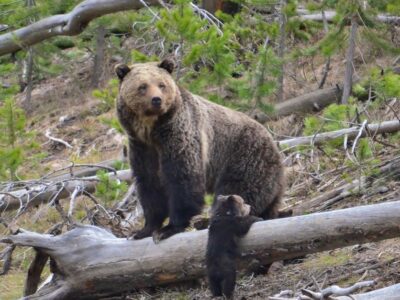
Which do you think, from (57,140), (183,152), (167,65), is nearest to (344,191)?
(183,152)

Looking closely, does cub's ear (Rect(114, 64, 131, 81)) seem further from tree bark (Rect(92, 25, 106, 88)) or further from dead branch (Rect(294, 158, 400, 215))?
tree bark (Rect(92, 25, 106, 88))

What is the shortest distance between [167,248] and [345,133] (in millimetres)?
3204

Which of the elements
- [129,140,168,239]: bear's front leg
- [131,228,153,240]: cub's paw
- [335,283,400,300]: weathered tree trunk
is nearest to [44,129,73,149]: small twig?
[129,140,168,239]: bear's front leg

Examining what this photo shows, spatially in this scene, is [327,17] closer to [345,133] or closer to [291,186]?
[291,186]

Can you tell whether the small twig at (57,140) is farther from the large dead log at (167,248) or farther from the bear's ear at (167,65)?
the large dead log at (167,248)

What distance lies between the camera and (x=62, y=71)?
17719 millimetres

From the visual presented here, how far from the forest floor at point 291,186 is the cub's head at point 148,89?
1550 millimetres

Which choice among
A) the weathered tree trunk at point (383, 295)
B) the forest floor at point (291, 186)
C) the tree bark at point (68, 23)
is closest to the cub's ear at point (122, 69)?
the forest floor at point (291, 186)

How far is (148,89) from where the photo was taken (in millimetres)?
6934

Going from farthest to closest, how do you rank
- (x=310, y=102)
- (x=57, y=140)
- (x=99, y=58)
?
1. (x=99, y=58)
2. (x=57, y=140)
3. (x=310, y=102)

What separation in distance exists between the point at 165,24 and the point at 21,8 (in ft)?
19.4

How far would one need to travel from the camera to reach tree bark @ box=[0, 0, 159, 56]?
40.4 feet

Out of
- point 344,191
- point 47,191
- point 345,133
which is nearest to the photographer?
point 344,191

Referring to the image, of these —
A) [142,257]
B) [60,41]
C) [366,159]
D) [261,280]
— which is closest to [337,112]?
[366,159]
